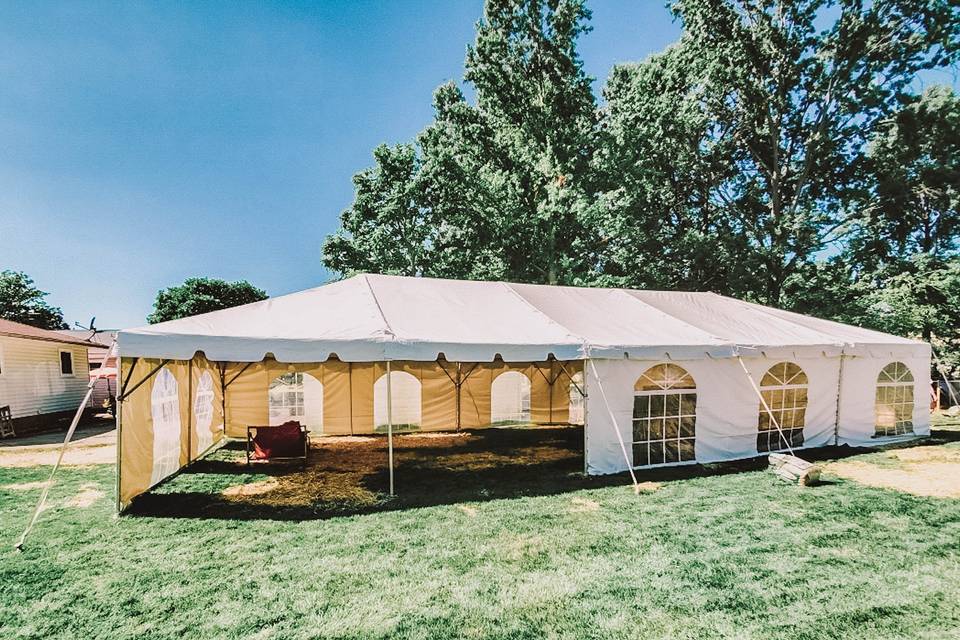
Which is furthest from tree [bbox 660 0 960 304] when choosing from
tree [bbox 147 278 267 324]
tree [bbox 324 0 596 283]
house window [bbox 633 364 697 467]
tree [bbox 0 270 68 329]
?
tree [bbox 0 270 68 329]

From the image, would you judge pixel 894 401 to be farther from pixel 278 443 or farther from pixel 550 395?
pixel 278 443

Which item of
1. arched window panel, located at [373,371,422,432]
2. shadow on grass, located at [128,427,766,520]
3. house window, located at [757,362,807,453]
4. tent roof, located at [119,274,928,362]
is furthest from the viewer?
arched window panel, located at [373,371,422,432]

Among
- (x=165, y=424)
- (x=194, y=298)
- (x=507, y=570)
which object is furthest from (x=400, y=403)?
(x=194, y=298)

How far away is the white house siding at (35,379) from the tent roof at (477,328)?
36.3ft

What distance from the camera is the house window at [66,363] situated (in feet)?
50.5

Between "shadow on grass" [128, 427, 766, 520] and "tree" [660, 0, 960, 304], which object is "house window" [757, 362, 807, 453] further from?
"tree" [660, 0, 960, 304]

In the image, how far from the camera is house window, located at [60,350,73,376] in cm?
1540

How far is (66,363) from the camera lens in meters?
15.7

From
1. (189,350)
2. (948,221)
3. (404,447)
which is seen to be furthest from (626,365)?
(948,221)

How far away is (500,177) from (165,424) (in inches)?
582

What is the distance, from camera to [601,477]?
6.82 meters

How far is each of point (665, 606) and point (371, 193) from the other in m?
19.6

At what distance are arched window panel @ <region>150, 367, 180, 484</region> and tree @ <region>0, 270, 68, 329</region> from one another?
1427 inches

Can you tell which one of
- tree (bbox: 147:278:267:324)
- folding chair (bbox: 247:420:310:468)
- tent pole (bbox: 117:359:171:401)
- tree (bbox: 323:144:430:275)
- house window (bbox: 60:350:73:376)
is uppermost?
tree (bbox: 323:144:430:275)
